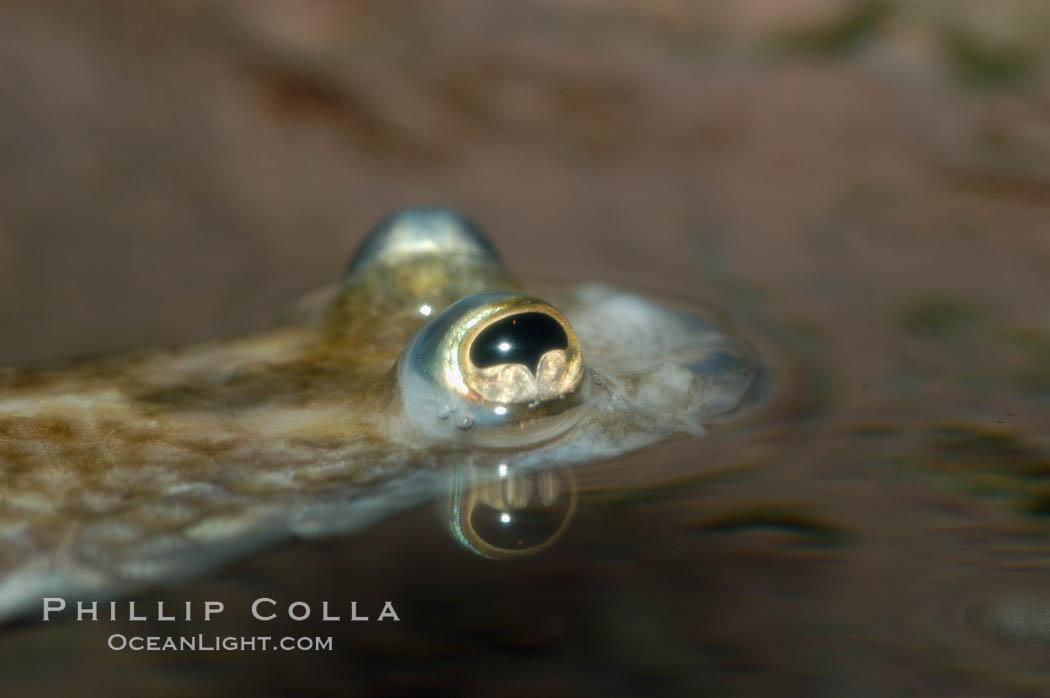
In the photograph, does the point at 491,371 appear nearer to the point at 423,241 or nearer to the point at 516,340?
the point at 516,340

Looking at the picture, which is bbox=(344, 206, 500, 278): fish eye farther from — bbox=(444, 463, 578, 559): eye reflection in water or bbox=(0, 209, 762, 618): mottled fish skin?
bbox=(444, 463, 578, 559): eye reflection in water

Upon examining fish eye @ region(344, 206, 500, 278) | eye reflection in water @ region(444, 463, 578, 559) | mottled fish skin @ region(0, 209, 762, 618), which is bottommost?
eye reflection in water @ region(444, 463, 578, 559)

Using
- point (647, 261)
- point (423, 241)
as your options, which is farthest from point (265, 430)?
point (647, 261)

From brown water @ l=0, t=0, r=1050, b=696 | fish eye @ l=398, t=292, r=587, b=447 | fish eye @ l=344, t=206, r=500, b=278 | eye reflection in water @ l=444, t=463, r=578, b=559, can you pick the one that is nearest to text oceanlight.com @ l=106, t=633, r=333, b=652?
brown water @ l=0, t=0, r=1050, b=696

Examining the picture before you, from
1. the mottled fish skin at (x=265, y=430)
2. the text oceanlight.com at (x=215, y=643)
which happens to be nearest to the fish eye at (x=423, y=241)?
the mottled fish skin at (x=265, y=430)

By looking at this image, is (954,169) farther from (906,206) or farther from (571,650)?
(571,650)

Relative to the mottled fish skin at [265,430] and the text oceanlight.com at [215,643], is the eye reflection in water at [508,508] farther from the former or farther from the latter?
the text oceanlight.com at [215,643]

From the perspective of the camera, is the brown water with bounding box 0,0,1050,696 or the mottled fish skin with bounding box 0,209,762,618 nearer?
the brown water with bounding box 0,0,1050,696

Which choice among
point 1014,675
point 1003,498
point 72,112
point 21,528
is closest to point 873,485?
point 1003,498
